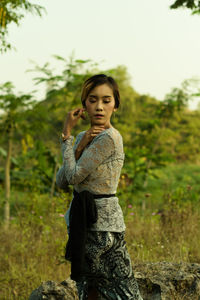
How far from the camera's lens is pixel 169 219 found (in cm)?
548

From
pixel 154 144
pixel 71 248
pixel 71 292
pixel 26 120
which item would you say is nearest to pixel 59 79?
pixel 26 120

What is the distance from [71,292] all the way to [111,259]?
995 millimetres

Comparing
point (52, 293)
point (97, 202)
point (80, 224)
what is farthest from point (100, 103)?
point (52, 293)

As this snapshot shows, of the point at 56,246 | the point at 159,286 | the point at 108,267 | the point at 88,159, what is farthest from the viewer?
the point at 56,246

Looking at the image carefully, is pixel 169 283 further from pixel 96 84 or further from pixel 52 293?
pixel 96 84

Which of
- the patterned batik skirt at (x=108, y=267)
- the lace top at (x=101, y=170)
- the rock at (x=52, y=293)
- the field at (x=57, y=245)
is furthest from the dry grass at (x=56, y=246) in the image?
the lace top at (x=101, y=170)

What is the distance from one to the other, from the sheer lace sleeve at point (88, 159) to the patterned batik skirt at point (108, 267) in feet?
1.26

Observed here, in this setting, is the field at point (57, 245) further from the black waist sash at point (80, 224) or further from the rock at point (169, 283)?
the black waist sash at point (80, 224)

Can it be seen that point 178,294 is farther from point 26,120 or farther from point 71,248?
point 26,120

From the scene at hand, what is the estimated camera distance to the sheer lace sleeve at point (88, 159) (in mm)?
2332

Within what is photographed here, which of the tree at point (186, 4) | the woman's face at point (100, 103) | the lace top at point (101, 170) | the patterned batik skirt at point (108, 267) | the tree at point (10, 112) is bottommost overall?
the patterned batik skirt at point (108, 267)

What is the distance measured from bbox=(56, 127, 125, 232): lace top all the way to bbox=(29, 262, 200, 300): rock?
1053 mm

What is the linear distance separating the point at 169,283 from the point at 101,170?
4.75 feet

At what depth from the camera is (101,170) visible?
7.86ft
